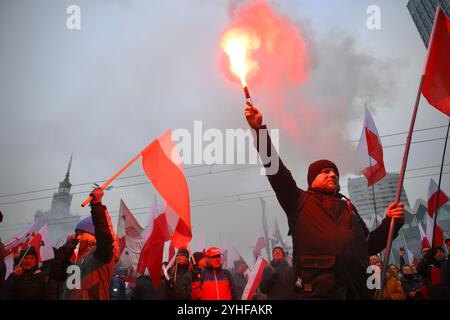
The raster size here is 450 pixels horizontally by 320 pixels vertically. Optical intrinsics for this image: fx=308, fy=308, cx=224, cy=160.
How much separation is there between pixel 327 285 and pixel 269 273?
161 inches

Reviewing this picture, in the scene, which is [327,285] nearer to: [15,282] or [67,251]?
[67,251]

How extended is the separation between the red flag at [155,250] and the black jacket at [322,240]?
410 cm

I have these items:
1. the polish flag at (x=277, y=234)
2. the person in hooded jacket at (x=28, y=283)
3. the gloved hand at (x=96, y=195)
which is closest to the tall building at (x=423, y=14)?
the polish flag at (x=277, y=234)

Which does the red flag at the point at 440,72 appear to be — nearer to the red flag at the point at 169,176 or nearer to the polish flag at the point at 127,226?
the red flag at the point at 169,176

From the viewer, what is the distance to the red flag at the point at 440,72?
4.06 metres

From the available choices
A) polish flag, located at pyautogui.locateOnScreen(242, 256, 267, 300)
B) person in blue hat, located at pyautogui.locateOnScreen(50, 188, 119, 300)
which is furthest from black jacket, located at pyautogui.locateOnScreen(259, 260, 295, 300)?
person in blue hat, located at pyautogui.locateOnScreen(50, 188, 119, 300)

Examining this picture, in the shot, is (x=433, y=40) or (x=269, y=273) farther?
(x=269, y=273)

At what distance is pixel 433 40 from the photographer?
12.9 ft

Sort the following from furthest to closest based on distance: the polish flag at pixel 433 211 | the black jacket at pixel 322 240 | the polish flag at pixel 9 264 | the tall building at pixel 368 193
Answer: the tall building at pixel 368 193 → the polish flag at pixel 433 211 → the polish flag at pixel 9 264 → the black jacket at pixel 322 240

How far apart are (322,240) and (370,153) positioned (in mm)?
7405

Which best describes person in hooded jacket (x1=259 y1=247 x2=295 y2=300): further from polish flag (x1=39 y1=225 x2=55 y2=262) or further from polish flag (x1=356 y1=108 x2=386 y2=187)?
polish flag (x1=39 y1=225 x2=55 y2=262)
